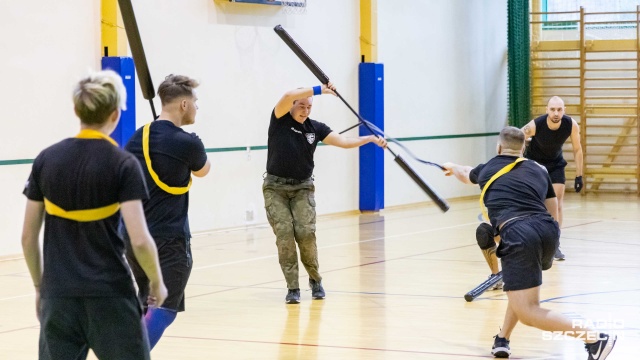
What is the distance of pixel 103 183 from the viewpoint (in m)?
4.01

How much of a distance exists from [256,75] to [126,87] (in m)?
2.90

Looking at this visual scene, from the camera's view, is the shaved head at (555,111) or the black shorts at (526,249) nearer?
the black shorts at (526,249)

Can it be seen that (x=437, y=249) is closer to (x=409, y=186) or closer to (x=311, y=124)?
(x=311, y=124)

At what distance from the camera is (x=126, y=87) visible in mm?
12844

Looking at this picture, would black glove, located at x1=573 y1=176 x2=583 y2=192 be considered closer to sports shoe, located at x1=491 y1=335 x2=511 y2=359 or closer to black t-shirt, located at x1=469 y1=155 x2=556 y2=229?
black t-shirt, located at x1=469 y1=155 x2=556 y2=229

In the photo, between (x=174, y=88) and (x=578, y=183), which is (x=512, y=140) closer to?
(x=174, y=88)

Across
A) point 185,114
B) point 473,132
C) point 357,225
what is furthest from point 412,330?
point 473,132

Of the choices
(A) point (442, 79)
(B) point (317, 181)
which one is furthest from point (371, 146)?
(A) point (442, 79)

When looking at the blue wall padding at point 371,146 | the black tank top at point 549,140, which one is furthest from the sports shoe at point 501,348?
the blue wall padding at point 371,146

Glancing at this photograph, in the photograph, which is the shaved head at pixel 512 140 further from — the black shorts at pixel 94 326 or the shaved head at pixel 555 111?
the shaved head at pixel 555 111

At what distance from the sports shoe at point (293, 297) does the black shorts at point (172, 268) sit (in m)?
3.30

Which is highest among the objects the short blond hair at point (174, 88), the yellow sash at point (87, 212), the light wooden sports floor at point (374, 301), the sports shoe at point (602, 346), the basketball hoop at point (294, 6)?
the basketball hoop at point (294, 6)

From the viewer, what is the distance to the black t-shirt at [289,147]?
9.04 meters

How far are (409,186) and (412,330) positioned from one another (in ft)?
36.9
